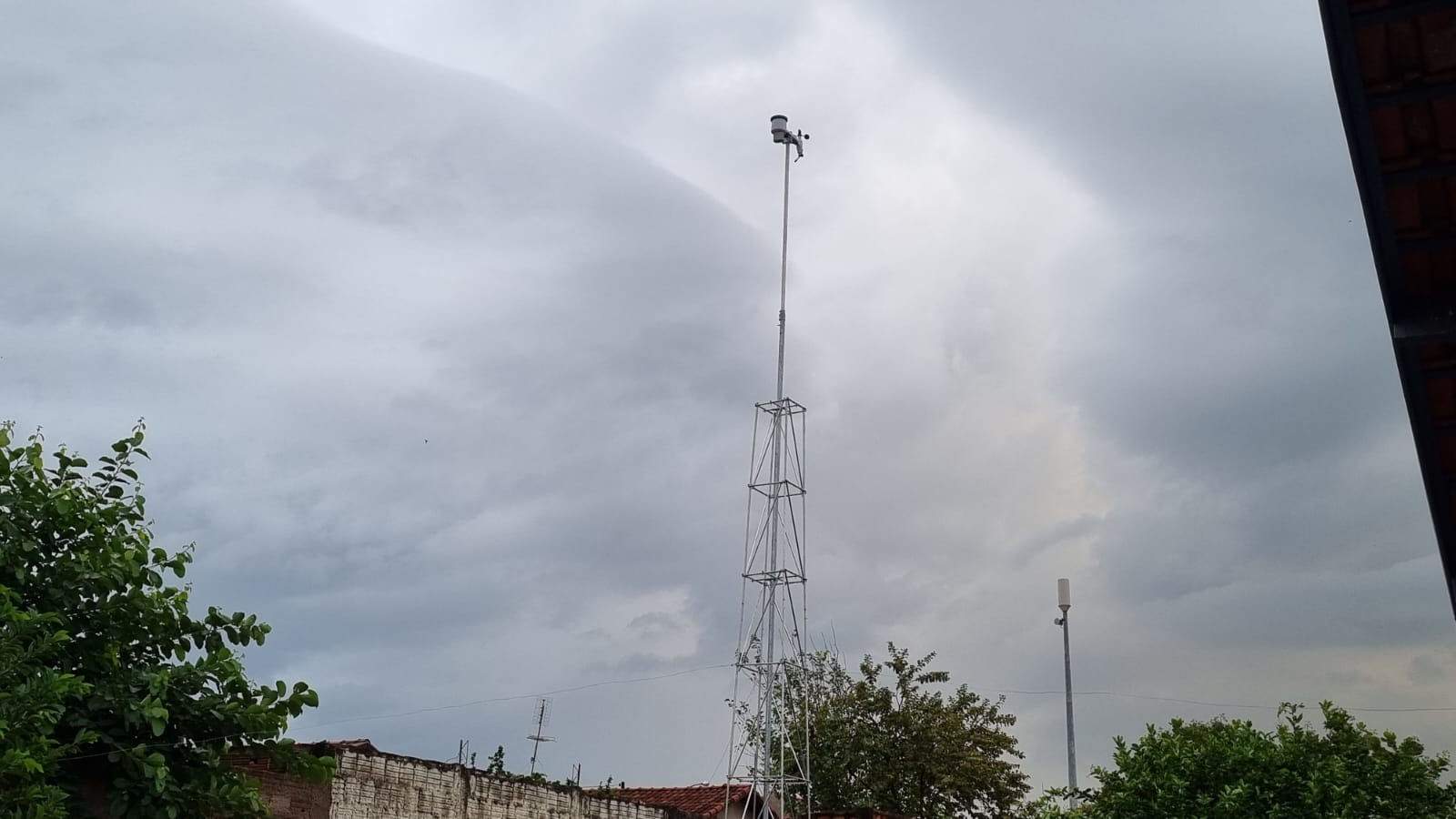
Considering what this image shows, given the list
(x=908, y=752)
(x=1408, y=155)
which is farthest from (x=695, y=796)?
(x=1408, y=155)

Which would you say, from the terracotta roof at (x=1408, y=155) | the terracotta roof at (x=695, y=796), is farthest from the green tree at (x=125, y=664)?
the terracotta roof at (x=695, y=796)

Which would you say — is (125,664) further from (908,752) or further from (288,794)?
(908,752)

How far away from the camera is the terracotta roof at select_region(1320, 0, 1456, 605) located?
229 inches

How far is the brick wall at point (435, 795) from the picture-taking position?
1697cm

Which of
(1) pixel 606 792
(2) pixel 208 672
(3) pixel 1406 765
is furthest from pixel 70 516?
(3) pixel 1406 765

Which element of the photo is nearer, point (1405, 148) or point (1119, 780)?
point (1405, 148)

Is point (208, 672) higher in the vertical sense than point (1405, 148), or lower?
lower

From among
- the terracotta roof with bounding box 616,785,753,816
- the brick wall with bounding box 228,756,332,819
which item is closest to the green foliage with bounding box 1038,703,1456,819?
the terracotta roof with bounding box 616,785,753,816

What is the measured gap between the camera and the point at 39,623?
9.73 m

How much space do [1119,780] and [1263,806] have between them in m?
2.47

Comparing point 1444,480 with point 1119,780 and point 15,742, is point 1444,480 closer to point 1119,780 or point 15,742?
point 15,742

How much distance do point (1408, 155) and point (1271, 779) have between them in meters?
16.7

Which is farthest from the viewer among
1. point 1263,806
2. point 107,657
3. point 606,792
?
point 606,792

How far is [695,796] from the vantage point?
26438 millimetres
